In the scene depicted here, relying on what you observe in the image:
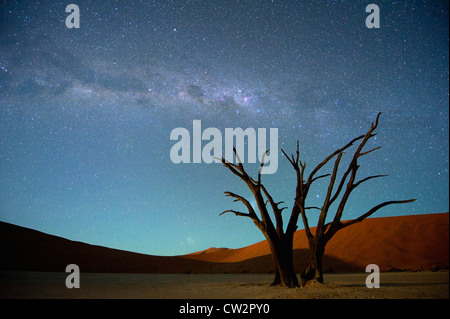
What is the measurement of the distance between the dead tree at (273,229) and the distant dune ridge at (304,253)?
20.5 metres

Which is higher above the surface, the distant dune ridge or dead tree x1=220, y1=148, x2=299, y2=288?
dead tree x1=220, y1=148, x2=299, y2=288

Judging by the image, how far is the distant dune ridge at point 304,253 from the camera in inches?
1168

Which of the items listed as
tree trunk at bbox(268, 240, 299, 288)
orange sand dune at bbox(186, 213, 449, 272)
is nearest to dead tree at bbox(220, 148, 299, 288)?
tree trunk at bbox(268, 240, 299, 288)

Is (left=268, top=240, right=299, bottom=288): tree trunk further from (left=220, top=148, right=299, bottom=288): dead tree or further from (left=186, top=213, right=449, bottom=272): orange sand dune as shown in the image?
(left=186, top=213, right=449, bottom=272): orange sand dune

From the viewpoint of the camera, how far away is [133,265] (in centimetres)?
3800

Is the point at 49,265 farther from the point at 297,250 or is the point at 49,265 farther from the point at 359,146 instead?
the point at 359,146

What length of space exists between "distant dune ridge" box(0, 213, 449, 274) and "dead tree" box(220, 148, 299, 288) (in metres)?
20.5

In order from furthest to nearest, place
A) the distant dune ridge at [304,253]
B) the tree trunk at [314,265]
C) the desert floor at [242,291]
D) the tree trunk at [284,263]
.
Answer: the distant dune ridge at [304,253] < the tree trunk at [284,263] < the tree trunk at [314,265] < the desert floor at [242,291]

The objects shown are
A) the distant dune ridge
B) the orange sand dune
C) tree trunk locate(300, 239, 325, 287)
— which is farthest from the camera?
the distant dune ridge

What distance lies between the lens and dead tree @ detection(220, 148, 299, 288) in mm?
11062

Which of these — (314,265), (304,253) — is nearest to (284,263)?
(314,265)

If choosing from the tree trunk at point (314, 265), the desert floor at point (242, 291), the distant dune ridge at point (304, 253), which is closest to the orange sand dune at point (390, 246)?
the distant dune ridge at point (304, 253)

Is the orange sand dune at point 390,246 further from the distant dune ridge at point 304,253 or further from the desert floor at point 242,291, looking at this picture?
the desert floor at point 242,291
